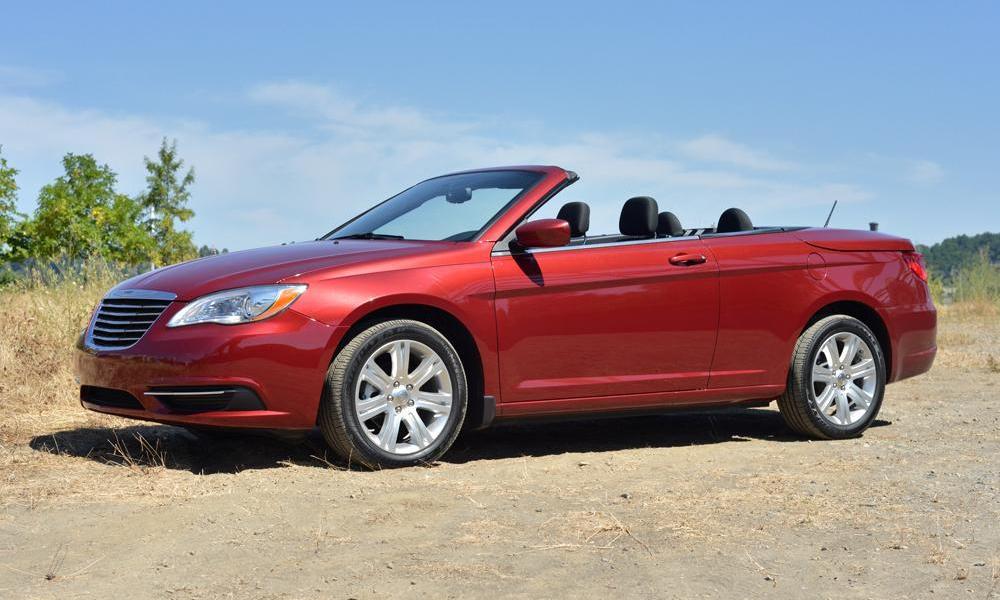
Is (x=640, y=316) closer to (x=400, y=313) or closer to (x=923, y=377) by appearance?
(x=400, y=313)

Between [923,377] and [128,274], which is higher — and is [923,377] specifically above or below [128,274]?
below

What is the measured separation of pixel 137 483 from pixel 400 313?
1.60 m

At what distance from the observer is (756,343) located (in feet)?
24.6

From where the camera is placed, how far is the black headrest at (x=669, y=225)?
7930mm

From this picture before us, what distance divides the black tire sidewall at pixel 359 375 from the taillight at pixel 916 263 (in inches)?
145

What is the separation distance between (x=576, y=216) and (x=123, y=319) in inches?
108

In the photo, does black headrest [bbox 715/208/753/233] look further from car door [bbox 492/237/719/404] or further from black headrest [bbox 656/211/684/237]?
car door [bbox 492/237/719/404]

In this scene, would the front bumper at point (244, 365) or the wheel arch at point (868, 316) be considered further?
the wheel arch at point (868, 316)

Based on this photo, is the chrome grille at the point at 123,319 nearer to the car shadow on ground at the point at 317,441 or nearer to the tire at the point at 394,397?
the car shadow on ground at the point at 317,441

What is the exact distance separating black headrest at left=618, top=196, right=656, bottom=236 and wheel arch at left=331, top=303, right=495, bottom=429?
4.74ft

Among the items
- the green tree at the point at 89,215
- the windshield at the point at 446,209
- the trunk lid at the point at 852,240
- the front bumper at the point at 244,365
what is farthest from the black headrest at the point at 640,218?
the green tree at the point at 89,215

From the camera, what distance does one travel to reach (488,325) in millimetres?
6500

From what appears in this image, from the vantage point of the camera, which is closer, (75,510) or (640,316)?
(75,510)

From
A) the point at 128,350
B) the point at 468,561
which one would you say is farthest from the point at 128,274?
the point at 468,561
